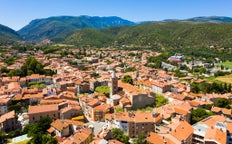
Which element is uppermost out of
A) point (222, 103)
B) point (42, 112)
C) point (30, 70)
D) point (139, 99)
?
point (30, 70)

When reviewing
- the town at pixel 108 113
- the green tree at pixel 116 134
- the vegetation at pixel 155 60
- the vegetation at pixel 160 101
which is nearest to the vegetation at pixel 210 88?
the town at pixel 108 113

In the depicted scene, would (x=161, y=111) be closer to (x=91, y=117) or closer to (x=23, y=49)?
(x=91, y=117)

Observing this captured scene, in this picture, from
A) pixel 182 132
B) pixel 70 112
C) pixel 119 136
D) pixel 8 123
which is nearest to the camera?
pixel 182 132

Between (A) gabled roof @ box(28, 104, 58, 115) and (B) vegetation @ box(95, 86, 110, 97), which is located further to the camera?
(B) vegetation @ box(95, 86, 110, 97)

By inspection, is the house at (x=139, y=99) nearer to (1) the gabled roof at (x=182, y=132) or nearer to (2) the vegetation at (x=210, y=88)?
(1) the gabled roof at (x=182, y=132)

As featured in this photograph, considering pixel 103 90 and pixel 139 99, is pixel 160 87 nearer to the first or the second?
pixel 139 99

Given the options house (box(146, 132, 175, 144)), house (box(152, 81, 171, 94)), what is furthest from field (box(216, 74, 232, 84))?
house (box(146, 132, 175, 144))

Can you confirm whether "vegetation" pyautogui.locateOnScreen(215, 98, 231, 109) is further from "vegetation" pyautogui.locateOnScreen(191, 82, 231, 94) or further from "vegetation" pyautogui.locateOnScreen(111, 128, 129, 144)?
"vegetation" pyautogui.locateOnScreen(111, 128, 129, 144)

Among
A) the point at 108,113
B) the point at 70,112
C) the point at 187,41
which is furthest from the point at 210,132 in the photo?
the point at 187,41

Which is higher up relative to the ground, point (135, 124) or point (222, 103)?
point (135, 124)

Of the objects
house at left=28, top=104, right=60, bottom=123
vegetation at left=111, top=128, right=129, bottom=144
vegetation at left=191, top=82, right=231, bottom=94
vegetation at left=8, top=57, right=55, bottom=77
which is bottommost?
vegetation at left=191, top=82, right=231, bottom=94
